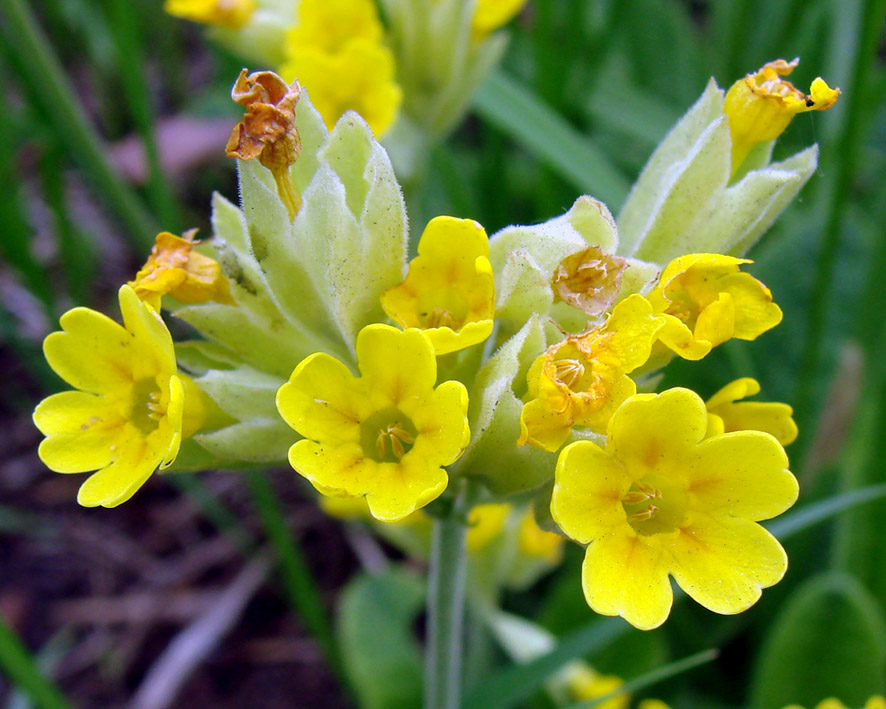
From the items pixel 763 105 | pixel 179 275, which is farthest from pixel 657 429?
pixel 179 275

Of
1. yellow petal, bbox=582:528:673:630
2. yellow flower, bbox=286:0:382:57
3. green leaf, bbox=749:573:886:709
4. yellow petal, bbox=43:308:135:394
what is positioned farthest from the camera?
yellow flower, bbox=286:0:382:57

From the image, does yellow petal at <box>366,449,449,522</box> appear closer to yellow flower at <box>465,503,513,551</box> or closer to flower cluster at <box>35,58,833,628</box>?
flower cluster at <box>35,58,833,628</box>

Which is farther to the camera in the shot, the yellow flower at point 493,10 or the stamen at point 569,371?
the yellow flower at point 493,10

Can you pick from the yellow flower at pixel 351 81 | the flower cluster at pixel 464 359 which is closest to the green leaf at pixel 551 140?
the yellow flower at pixel 351 81

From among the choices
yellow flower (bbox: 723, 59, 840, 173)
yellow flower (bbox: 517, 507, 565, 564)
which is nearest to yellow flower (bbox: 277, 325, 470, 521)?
yellow flower (bbox: 723, 59, 840, 173)

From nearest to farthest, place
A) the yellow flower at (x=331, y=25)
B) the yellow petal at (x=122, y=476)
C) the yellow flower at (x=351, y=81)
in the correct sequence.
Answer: the yellow petal at (x=122, y=476) → the yellow flower at (x=351, y=81) → the yellow flower at (x=331, y=25)

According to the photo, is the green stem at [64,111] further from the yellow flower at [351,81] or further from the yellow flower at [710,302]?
the yellow flower at [710,302]

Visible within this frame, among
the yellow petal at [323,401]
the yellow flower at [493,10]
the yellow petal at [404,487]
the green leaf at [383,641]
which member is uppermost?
the yellow flower at [493,10]

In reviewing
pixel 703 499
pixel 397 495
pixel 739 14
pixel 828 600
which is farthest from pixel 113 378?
pixel 739 14
